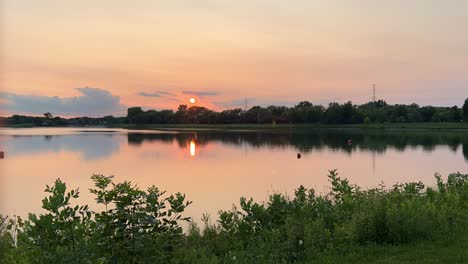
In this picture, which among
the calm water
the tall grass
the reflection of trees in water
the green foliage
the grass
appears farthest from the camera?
the reflection of trees in water

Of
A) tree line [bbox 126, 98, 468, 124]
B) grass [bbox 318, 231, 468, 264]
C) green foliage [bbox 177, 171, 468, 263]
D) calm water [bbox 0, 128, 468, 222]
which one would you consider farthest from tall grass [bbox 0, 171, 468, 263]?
tree line [bbox 126, 98, 468, 124]

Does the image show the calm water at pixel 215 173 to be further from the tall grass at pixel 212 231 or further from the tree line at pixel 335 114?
the tree line at pixel 335 114

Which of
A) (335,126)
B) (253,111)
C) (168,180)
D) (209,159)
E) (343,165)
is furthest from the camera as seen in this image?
(253,111)

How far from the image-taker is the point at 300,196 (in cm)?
1259

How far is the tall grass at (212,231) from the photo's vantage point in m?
6.41

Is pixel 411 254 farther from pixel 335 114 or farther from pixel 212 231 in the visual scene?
pixel 335 114

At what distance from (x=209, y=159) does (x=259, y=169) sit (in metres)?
9.75

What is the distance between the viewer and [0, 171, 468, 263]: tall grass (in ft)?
21.0

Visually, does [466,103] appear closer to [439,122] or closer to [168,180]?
[439,122]

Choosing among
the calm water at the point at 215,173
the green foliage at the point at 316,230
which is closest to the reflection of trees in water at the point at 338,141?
the calm water at the point at 215,173

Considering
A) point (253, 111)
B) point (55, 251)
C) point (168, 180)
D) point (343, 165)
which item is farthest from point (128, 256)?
point (253, 111)

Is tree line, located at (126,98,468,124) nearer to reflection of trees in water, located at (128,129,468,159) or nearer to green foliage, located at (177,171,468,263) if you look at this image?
reflection of trees in water, located at (128,129,468,159)

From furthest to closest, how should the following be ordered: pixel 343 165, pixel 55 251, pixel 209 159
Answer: pixel 209 159 → pixel 343 165 → pixel 55 251

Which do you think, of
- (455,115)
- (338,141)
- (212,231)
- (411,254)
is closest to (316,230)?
(411,254)
